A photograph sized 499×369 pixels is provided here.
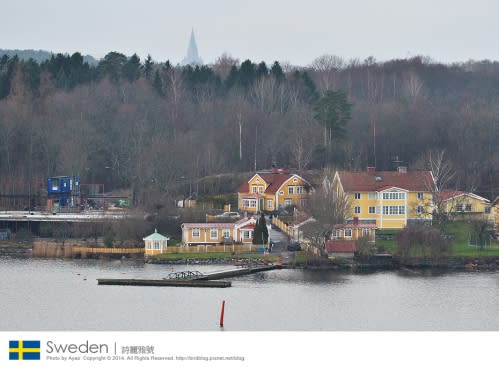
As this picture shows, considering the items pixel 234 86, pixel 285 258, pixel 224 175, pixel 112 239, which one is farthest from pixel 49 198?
pixel 234 86

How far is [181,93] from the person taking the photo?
94375mm

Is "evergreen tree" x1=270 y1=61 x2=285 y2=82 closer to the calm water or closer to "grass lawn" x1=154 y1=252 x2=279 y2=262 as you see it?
"grass lawn" x1=154 y1=252 x2=279 y2=262

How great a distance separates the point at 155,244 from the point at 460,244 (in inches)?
508

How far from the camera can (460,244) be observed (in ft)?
185

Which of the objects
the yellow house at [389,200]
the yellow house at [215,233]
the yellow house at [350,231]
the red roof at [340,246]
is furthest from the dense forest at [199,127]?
the red roof at [340,246]

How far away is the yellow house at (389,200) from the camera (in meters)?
61.0

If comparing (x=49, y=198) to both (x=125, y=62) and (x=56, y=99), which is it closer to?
(x=56, y=99)

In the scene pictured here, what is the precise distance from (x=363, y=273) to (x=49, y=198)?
963 inches

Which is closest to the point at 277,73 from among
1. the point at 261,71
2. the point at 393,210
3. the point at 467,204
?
the point at 261,71

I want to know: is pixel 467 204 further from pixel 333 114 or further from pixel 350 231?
pixel 333 114

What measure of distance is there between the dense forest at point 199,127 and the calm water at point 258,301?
1635cm

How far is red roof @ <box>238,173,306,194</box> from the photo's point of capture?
67.0 meters
